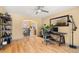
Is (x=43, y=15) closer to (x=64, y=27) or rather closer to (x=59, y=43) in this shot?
(x=64, y=27)

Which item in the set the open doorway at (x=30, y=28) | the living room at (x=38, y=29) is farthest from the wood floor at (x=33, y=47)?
the open doorway at (x=30, y=28)

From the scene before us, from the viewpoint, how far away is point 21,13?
94.3 inches

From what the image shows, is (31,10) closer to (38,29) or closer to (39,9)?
(39,9)

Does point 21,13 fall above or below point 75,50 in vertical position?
above

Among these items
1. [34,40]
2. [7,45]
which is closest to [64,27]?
[34,40]

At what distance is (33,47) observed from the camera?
2.41m

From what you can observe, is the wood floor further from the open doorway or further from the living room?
the open doorway

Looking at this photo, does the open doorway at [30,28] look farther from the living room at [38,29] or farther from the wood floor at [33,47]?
the wood floor at [33,47]

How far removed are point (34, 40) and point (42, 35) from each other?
19 centimetres

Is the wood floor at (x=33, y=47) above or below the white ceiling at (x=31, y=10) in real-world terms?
below

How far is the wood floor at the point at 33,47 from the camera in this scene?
94.2 inches

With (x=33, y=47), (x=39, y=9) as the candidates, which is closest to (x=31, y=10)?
(x=39, y=9)

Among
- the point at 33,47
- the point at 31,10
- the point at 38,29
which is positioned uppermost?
the point at 31,10
